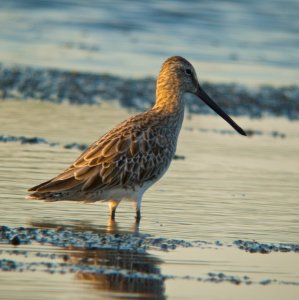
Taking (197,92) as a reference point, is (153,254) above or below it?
below

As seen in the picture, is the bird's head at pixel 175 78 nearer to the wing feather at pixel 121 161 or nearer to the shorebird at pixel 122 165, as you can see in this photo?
the shorebird at pixel 122 165

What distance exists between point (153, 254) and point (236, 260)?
68 centimetres

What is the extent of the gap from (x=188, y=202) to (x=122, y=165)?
0.87 metres

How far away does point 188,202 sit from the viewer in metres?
11.3

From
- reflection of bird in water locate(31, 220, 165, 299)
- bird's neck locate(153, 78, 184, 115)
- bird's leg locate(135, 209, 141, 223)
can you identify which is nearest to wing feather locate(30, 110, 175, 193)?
bird's leg locate(135, 209, 141, 223)

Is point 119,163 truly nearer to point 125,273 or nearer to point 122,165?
point 122,165

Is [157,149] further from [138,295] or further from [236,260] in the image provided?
[138,295]

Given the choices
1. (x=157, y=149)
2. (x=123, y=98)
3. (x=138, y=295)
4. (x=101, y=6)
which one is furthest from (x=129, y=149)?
(x=101, y=6)

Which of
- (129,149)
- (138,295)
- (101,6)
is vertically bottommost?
(138,295)

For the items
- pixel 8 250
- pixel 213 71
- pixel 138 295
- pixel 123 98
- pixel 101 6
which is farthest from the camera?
pixel 101 6

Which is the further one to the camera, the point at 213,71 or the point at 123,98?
the point at 213,71

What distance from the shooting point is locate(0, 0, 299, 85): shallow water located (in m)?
20.2

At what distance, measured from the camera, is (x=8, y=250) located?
8.99 m

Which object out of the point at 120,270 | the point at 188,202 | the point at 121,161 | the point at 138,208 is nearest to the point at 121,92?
the point at 188,202
